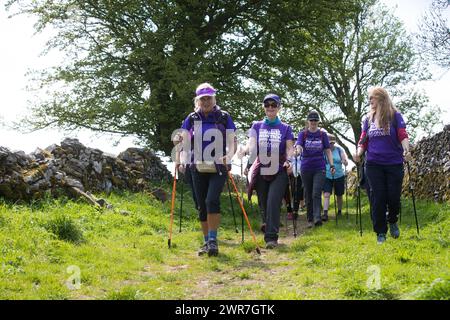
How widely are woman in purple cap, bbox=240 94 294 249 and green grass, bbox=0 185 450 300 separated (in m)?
0.62

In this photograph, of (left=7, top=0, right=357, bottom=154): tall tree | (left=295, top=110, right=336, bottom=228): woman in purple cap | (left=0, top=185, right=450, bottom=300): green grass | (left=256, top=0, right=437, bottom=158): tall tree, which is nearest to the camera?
(left=0, top=185, right=450, bottom=300): green grass

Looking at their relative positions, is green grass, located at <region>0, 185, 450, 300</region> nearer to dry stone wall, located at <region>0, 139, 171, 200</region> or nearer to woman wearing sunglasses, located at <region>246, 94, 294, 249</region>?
dry stone wall, located at <region>0, 139, 171, 200</region>

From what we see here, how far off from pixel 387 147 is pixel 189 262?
376 cm

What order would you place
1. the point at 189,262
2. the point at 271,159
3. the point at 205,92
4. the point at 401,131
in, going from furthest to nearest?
the point at 271,159 < the point at 205,92 < the point at 401,131 < the point at 189,262

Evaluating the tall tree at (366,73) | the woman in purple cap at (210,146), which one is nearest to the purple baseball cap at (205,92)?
the woman in purple cap at (210,146)

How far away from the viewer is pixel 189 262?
8.05 meters

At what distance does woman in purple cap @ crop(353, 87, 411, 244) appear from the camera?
8.40m

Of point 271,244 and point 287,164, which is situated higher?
point 287,164

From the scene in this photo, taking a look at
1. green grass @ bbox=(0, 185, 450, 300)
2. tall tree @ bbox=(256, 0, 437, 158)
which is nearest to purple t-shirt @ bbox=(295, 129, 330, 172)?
green grass @ bbox=(0, 185, 450, 300)

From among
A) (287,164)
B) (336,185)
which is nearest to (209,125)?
(287,164)

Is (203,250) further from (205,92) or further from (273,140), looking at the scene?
(205,92)
